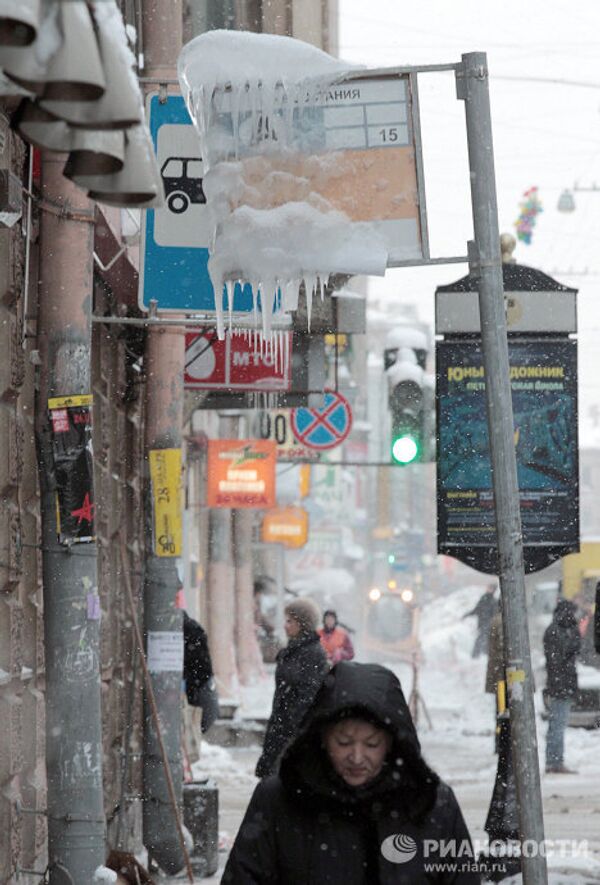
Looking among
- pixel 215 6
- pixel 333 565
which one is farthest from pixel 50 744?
pixel 333 565

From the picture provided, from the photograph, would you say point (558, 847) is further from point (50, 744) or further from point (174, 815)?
point (50, 744)

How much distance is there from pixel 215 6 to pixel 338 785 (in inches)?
566

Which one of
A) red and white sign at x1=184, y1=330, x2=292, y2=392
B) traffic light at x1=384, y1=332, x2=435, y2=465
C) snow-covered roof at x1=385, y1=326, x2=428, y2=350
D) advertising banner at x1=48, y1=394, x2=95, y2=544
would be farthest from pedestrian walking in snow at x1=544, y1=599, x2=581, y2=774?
advertising banner at x1=48, y1=394, x2=95, y2=544

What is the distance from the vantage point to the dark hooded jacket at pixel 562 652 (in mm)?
17578

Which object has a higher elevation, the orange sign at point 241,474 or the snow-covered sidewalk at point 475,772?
the orange sign at point 241,474

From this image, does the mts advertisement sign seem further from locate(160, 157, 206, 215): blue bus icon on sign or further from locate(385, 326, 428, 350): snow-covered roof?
locate(385, 326, 428, 350): snow-covered roof

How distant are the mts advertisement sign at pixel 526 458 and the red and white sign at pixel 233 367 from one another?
5.59 metres

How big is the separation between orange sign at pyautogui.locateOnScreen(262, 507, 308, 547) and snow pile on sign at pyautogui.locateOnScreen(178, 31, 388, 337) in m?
29.3

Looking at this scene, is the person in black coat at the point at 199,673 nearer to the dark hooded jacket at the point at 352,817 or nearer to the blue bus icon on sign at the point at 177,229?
the blue bus icon on sign at the point at 177,229

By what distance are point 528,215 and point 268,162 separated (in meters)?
30.4

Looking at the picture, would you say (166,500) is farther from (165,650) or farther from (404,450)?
(404,450)

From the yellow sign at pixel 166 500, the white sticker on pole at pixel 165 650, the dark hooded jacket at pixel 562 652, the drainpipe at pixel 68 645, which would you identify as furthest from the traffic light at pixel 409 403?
the drainpipe at pixel 68 645

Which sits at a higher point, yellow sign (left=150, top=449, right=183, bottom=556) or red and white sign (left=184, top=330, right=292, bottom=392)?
red and white sign (left=184, top=330, right=292, bottom=392)

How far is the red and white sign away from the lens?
48.8ft
